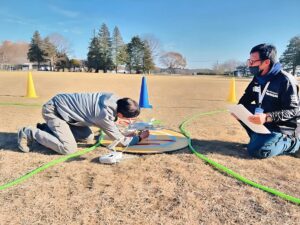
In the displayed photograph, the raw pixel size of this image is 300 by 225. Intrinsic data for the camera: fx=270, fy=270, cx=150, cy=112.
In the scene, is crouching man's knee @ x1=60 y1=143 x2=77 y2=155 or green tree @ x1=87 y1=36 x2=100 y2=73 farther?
green tree @ x1=87 y1=36 x2=100 y2=73

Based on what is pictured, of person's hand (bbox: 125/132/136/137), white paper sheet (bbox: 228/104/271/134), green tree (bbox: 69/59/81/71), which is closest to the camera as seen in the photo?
white paper sheet (bbox: 228/104/271/134)

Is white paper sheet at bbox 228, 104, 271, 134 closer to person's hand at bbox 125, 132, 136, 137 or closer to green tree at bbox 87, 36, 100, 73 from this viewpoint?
person's hand at bbox 125, 132, 136, 137

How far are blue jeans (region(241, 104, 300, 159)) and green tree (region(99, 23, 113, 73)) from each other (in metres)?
50.1

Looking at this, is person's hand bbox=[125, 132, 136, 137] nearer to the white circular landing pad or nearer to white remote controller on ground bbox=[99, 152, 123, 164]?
the white circular landing pad

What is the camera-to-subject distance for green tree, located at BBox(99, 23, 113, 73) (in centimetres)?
5138

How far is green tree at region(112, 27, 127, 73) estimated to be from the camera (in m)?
53.0

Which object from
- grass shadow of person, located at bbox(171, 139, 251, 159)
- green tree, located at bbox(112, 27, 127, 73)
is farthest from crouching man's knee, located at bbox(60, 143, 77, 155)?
green tree, located at bbox(112, 27, 127, 73)

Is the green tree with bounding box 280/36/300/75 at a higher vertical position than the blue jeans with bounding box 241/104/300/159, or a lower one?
higher

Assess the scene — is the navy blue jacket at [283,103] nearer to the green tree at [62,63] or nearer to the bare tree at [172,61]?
the green tree at [62,63]

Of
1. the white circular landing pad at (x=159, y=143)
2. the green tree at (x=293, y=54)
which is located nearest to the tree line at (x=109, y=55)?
the green tree at (x=293, y=54)

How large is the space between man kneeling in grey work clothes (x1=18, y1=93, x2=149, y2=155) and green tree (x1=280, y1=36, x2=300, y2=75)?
54.5 metres

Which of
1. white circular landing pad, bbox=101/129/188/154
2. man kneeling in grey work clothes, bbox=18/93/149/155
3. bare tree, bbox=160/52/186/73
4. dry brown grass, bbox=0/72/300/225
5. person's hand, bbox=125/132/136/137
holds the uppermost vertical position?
bare tree, bbox=160/52/186/73

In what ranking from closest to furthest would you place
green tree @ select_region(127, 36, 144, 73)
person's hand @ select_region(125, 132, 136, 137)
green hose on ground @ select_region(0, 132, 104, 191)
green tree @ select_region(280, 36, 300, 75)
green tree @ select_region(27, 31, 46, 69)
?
green hose on ground @ select_region(0, 132, 104, 191) < person's hand @ select_region(125, 132, 136, 137) < green tree @ select_region(280, 36, 300, 75) < green tree @ select_region(27, 31, 46, 69) < green tree @ select_region(127, 36, 144, 73)

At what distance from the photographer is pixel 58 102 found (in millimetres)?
3422
